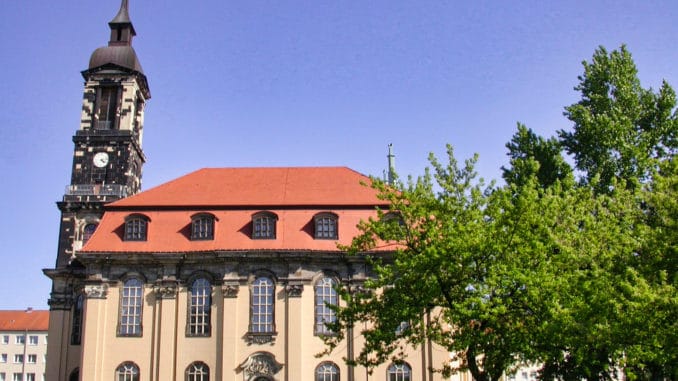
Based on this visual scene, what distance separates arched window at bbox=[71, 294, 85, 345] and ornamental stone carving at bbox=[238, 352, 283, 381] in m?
9.51

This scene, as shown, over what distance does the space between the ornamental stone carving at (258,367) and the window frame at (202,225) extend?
629 centimetres

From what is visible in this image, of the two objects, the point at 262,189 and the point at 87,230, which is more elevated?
the point at 262,189

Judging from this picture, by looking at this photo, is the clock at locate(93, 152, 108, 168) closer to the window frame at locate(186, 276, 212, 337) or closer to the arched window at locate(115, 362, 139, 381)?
the window frame at locate(186, 276, 212, 337)

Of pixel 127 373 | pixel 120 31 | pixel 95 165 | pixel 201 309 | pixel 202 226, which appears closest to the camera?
pixel 127 373

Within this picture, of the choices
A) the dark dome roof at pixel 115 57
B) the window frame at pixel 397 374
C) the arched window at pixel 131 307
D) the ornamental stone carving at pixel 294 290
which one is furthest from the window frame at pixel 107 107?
the window frame at pixel 397 374

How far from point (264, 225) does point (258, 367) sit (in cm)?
671

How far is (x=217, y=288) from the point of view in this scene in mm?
33375

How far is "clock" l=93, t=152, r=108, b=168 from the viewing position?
131ft

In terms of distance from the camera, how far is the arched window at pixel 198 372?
32.3 metres

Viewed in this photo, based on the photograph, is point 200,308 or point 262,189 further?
point 262,189

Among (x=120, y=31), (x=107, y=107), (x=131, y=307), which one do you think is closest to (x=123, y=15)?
(x=120, y=31)

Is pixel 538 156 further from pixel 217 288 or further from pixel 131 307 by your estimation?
pixel 131 307

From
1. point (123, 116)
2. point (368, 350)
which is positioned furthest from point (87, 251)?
point (368, 350)

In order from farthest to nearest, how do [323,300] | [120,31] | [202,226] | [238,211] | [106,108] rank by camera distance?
[120,31]
[106,108]
[238,211]
[202,226]
[323,300]
